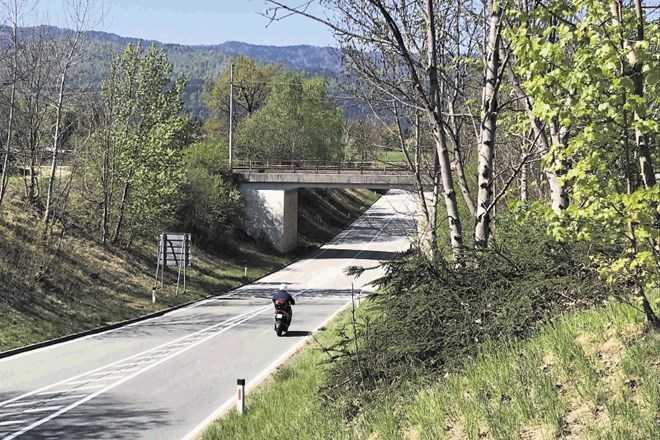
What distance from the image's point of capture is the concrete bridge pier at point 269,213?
4744 centimetres

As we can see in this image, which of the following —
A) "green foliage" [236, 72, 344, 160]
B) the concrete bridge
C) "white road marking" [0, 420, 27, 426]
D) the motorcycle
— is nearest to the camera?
"white road marking" [0, 420, 27, 426]

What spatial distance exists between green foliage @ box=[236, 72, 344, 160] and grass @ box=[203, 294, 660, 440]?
59.8 m

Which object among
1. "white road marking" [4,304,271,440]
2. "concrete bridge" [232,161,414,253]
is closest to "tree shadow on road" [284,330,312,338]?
"white road marking" [4,304,271,440]

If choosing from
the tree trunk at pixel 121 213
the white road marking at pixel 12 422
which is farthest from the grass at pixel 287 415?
the tree trunk at pixel 121 213

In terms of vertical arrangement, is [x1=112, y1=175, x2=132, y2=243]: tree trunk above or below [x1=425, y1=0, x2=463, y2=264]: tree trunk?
below

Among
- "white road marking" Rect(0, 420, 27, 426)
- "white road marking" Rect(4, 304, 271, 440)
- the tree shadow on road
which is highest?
"white road marking" Rect(0, 420, 27, 426)

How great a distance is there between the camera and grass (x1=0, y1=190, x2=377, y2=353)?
70.4ft

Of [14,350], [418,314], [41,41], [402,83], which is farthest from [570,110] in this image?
[41,41]

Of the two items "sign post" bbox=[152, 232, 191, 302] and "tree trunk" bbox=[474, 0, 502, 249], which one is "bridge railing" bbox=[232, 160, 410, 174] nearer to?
"sign post" bbox=[152, 232, 191, 302]

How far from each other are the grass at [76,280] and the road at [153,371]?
1.22m

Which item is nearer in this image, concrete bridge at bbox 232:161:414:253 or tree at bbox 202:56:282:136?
concrete bridge at bbox 232:161:414:253

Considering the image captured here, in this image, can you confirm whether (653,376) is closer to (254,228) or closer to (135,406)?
(135,406)

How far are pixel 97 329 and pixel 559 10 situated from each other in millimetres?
20535

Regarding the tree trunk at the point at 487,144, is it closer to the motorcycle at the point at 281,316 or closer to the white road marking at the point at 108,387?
the white road marking at the point at 108,387
